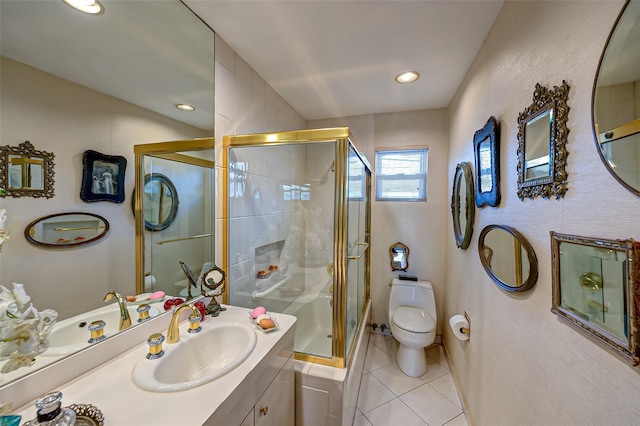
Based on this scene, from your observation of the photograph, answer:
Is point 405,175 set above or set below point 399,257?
above

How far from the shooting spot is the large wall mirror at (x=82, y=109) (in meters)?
0.66

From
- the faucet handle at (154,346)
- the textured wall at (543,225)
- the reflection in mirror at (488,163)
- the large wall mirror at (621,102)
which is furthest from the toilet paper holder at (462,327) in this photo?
the faucet handle at (154,346)

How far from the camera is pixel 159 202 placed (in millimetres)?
1126

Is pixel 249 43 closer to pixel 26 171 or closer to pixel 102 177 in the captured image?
pixel 102 177

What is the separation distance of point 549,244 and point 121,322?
5.57ft

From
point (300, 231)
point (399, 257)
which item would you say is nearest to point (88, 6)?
point (300, 231)

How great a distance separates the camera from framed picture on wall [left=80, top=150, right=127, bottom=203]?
0.80 metres

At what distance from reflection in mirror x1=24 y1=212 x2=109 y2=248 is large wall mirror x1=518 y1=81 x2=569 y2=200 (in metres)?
1.65

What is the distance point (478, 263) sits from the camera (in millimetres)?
1488

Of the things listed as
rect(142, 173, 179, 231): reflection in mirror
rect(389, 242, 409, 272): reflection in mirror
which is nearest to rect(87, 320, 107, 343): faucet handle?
rect(142, 173, 179, 231): reflection in mirror

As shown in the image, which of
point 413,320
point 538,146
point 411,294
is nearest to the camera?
point 538,146

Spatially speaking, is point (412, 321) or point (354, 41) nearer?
point (354, 41)

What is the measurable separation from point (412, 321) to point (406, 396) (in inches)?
22.7

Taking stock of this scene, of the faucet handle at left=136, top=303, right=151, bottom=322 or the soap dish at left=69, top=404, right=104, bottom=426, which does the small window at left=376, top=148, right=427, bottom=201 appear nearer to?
the faucet handle at left=136, top=303, right=151, bottom=322
